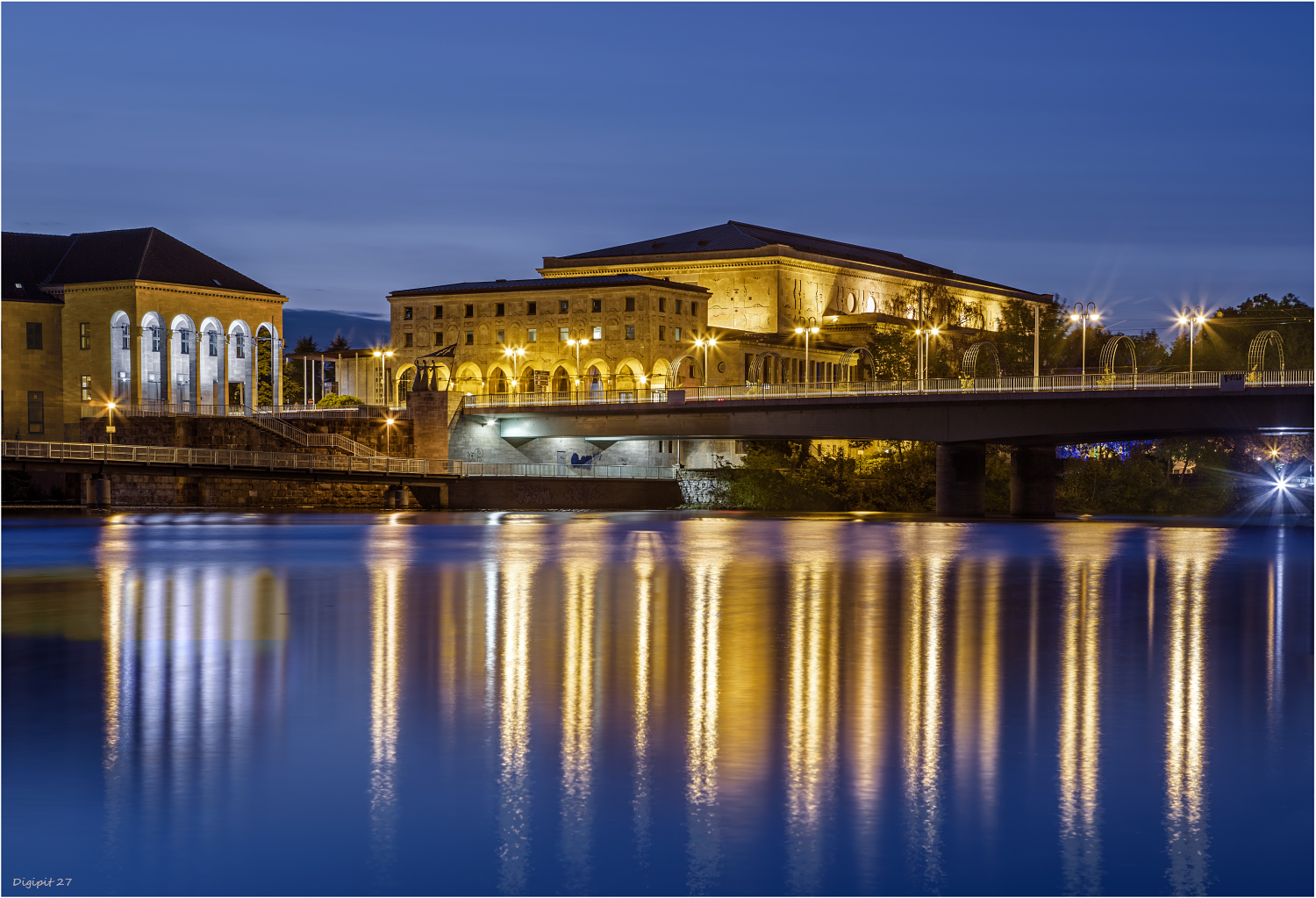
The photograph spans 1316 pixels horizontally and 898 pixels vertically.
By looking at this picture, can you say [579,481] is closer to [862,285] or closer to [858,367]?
[858,367]

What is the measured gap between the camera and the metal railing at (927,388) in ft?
235

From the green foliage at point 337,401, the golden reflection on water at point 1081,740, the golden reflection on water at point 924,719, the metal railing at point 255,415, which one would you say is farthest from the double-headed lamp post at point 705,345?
the golden reflection on water at point 1081,740

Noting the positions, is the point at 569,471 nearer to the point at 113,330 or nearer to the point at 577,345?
the point at 577,345

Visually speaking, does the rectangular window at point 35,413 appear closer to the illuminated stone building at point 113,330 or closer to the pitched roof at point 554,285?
the illuminated stone building at point 113,330

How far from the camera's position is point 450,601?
36062 mm

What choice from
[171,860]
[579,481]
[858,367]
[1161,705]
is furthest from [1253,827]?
[858,367]

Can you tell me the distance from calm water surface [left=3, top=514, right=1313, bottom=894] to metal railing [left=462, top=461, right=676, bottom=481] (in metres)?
54.4

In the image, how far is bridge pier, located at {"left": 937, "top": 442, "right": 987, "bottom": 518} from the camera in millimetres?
83250

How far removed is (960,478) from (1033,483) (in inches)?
210

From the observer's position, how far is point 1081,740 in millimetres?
19469

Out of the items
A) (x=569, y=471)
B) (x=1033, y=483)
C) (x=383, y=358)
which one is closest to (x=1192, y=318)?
(x=1033, y=483)

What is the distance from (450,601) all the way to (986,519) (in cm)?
4951

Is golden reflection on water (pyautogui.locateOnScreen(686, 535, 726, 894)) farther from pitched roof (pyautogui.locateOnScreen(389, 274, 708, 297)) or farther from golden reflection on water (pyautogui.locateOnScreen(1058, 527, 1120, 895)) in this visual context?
pitched roof (pyautogui.locateOnScreen(389, 274, 708, 297))

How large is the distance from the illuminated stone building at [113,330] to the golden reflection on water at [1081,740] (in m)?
89.6
